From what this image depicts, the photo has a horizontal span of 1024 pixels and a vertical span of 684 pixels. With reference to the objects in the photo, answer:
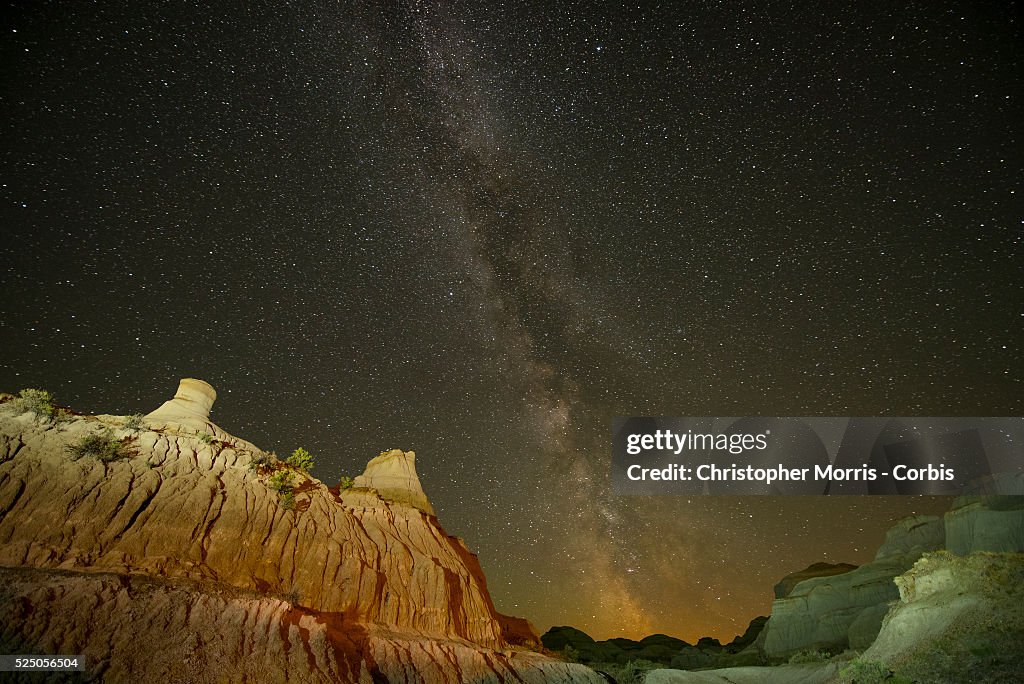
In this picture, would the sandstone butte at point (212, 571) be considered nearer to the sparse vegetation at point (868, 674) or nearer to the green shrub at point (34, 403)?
the green shrub at point (34, 403)

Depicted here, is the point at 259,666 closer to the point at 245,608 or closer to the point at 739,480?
the point at 245,608

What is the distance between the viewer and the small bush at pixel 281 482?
3444 cm

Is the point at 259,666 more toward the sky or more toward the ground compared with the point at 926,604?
more toward the ground

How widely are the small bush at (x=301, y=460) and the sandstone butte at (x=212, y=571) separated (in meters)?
0.93

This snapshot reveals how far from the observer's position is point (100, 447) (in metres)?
28.5

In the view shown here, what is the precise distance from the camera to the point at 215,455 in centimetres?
3322

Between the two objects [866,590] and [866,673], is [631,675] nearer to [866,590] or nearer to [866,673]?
[866,673]

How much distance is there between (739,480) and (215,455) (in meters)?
26.0

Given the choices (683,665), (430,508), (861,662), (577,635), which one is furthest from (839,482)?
(577,635)

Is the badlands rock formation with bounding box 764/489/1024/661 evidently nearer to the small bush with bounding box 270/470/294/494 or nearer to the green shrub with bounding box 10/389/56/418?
the small bush with bounding box 270/470/294/494

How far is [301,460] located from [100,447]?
11.6 metres

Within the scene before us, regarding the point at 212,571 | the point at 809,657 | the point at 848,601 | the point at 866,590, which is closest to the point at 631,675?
the point at 809,657

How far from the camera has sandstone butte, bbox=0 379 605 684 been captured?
22125 millimetres

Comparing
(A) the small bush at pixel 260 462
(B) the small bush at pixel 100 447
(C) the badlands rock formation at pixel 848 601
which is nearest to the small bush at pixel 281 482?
(A) the small bush at pixel 260 462
